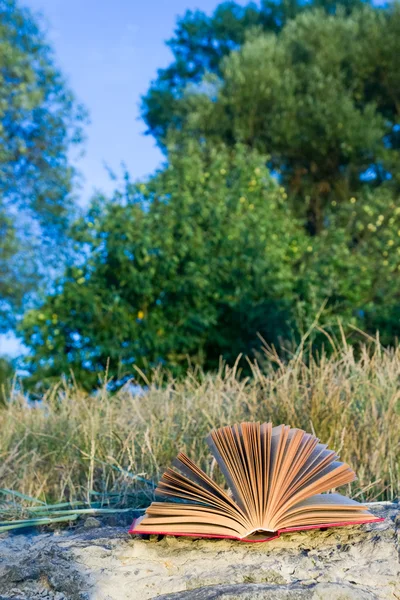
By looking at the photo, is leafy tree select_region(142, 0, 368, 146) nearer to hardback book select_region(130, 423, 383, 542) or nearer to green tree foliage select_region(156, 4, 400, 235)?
green tree foliage select_region(156, 4, 400, 235)

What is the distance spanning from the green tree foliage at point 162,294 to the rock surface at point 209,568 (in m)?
7.21

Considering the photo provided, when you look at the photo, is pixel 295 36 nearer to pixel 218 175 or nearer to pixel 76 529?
pixel 218 175

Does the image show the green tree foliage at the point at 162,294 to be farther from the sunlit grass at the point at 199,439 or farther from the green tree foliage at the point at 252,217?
the sunlit grass at the point at 199,439

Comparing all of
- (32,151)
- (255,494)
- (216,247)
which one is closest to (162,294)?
(216,247)

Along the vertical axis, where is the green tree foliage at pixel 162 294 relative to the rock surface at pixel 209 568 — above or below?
above

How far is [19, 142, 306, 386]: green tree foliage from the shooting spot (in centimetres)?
917

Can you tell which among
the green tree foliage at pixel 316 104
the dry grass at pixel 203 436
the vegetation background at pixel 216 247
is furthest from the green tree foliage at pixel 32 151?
the dry grass at pixel 203 436

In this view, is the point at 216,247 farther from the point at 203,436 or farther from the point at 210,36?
the point at 210,36

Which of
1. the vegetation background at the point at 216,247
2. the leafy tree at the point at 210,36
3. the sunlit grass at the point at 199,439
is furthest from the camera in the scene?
the leafy tree at the point at 210,36

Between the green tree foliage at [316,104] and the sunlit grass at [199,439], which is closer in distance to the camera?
the sunlit grass at [199,439]

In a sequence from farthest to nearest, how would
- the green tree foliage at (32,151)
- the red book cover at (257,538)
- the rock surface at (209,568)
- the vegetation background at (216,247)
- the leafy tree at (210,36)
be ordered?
the leafy tree at (210,36)
the green tree foliage at (32,151)
the vegetation background at (216,247)
the red book cover at (257,538)
the rock surface at (209,568)

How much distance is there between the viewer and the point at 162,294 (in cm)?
951

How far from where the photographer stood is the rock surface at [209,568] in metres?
1.45

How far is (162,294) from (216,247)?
1.09 meters
